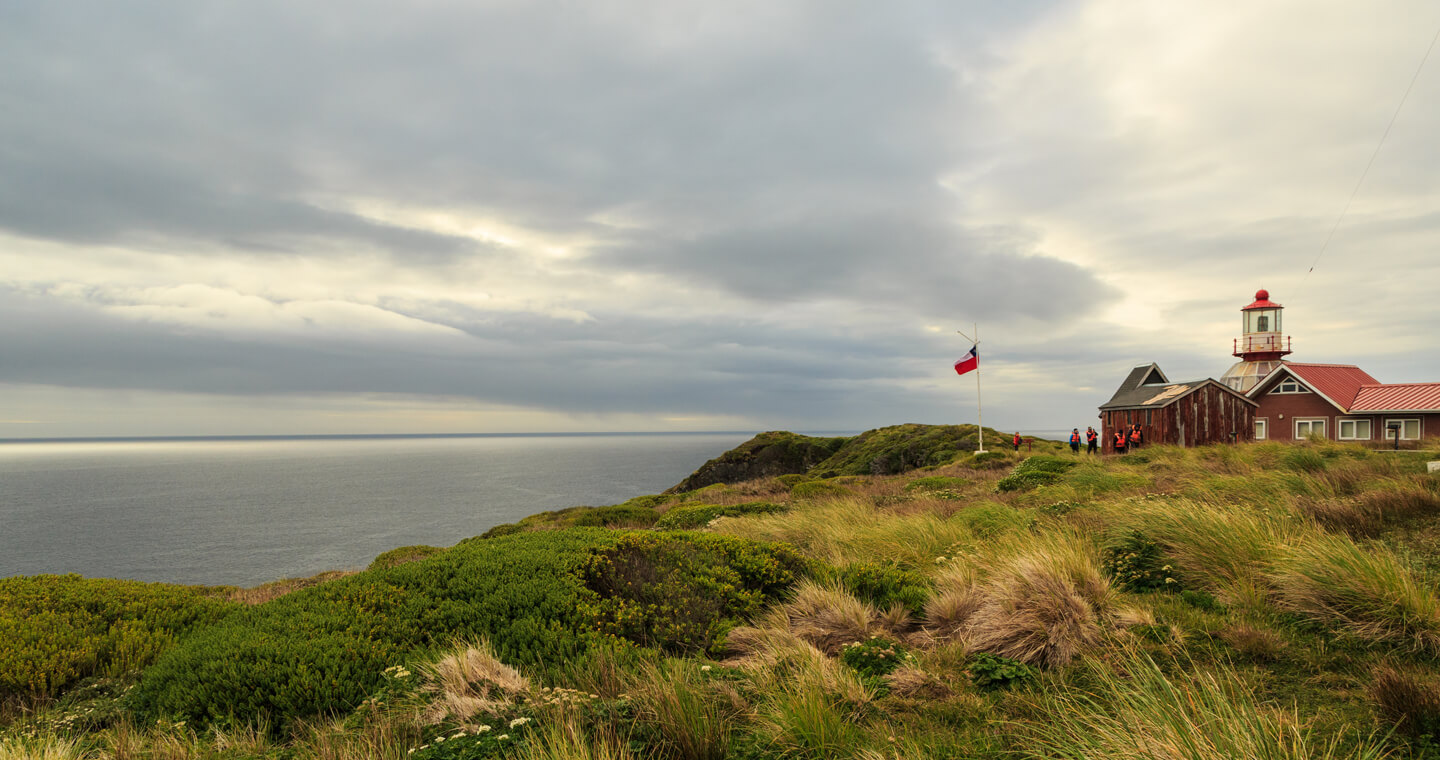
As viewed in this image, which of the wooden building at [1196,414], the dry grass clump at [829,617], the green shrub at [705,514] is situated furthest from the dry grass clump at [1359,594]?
the wooden building at [1196,414]

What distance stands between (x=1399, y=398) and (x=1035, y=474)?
118ft

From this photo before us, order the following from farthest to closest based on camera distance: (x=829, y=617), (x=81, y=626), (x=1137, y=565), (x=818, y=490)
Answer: (x=818, y=490) < (x=81, y=626) < (x=1137, y=565) < (x=829, y=617)

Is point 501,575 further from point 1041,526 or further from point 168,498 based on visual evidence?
point 168,498

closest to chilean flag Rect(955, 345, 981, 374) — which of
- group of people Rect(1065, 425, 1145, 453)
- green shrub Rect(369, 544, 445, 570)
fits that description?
group of people Rect(1065, 425, 1145, 453)

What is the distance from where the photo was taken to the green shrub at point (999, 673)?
197 inches

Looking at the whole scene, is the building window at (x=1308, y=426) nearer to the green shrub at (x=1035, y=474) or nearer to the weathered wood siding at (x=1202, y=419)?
the weathered wood siding at (x=1202, y=419)

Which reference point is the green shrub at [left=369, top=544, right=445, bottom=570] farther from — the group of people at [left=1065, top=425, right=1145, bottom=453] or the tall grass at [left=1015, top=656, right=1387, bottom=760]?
the group of people at [left=1065, top=425, right=1145, bottom=453]

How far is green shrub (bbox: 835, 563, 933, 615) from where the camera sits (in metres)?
7.69

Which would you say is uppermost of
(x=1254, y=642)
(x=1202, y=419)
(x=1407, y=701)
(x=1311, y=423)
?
(x=1202, y=419)

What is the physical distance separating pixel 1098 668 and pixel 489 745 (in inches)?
174

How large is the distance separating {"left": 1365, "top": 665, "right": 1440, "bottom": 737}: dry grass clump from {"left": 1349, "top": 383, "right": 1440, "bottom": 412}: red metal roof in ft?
158

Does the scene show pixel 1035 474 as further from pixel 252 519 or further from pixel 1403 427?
pixel 252 519

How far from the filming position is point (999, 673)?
16.5 ft

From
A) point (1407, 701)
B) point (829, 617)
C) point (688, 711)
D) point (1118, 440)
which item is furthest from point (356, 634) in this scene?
point (1118, 440)
